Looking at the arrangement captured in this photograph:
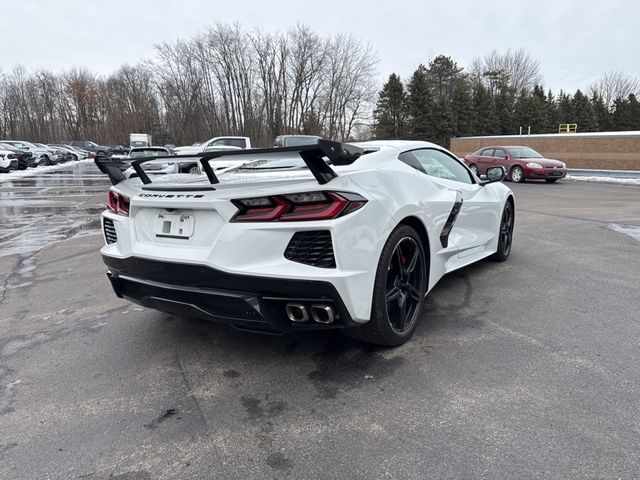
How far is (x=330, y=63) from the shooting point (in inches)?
2197

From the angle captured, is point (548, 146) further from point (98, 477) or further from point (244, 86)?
point (244, 86)

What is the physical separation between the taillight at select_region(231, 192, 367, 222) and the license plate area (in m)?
0.38

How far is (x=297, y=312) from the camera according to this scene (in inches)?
104

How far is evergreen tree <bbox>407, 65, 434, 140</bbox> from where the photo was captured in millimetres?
53656

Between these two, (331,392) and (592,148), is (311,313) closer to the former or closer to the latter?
(331,392)

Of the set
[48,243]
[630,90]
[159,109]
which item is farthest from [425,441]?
[630,90]

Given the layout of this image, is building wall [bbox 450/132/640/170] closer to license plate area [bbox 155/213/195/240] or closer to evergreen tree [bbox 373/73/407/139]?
evergreen tree [bbox 373/73/407/139]

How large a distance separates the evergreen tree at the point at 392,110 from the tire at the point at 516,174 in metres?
36.1

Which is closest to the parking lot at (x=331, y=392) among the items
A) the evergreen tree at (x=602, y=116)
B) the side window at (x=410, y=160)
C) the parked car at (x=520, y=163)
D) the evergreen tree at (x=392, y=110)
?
the side window at (x=410, y=160)

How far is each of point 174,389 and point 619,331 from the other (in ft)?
10.7

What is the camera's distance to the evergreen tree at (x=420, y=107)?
176ft

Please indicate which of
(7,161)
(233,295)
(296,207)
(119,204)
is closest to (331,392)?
(233,295)

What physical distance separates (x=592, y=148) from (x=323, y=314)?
2856 cm

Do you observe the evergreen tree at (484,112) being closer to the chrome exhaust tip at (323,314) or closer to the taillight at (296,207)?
the taillight at (296,207)
